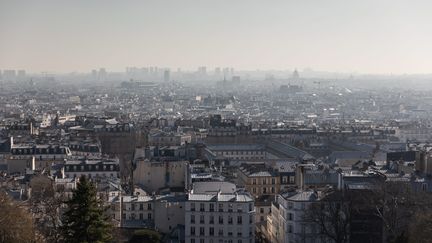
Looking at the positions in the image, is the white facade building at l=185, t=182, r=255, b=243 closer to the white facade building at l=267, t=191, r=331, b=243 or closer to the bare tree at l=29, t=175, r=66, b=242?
the white facade building at l=267, t=191, r=331, b=243

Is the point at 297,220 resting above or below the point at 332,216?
below

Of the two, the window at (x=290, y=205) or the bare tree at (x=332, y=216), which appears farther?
the window at (x=290, y=205)

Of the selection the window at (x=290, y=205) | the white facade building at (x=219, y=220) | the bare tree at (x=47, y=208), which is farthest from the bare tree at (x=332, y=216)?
the bare tree at (x=47, y=208)

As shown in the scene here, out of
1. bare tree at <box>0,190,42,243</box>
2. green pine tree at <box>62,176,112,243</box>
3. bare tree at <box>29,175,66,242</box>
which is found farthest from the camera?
bare tree at <box>29,175,66,242</box>

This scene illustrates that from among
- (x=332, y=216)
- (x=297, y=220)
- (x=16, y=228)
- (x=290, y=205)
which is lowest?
(x=297, y=220)

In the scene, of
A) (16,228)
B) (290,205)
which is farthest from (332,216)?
(16,228)

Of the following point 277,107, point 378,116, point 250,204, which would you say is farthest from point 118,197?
point 277,107

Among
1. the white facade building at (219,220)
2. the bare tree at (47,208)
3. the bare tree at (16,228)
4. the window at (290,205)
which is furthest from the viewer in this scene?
the white facade building at (219,220)

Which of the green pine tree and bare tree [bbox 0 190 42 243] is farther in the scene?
bare tree [bbox 0 190 42 243]

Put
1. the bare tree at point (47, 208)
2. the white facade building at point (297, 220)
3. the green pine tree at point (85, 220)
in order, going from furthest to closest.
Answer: the white facade building at point (297, 220) < the bare tree at point (47, 208) < the green pine tree at point (85, 220)

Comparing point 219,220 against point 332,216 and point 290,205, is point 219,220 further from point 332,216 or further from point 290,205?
point 332,216

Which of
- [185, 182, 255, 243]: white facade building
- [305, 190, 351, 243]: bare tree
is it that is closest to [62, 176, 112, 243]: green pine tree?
[185, 182, 255, 243]: white facade building

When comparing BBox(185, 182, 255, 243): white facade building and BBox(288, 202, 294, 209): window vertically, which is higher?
BBox(288, 202, 294, 209): window

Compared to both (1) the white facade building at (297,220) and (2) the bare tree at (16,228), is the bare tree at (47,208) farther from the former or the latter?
(1) the white facade building at (297,220)
